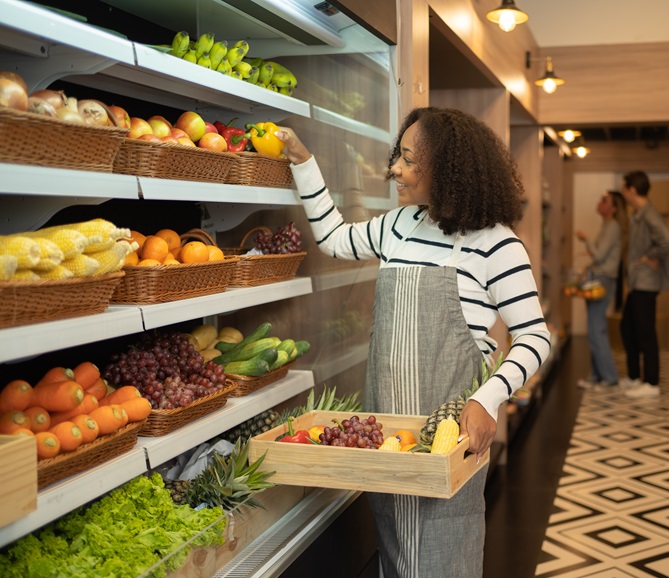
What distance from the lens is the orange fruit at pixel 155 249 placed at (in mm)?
2287

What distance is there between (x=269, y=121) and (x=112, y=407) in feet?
4.74

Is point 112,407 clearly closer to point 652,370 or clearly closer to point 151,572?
point 151,572

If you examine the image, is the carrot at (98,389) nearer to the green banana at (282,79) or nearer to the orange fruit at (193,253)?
the orange fruit at (193,253)

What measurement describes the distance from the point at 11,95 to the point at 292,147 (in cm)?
129

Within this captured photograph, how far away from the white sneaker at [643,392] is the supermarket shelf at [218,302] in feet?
18.1

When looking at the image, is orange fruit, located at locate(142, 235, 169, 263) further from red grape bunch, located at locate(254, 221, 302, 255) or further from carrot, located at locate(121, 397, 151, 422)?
red grape bunch, located at locate(254, 221, 302, 255)

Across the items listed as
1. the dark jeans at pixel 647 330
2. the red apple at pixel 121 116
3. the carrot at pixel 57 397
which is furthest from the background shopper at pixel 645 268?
the carrot at pixel 57 397

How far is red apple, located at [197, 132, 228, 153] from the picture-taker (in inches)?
101

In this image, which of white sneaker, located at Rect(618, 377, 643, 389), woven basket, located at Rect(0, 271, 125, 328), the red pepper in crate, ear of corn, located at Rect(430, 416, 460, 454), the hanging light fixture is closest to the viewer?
woven basket, located at Rect(0, 271, 125, 328)

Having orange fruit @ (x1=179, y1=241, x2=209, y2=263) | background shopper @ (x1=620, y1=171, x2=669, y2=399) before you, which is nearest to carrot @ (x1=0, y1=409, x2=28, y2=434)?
orange fruit @ (x1=179, y1=241, x2=209, y2=263)

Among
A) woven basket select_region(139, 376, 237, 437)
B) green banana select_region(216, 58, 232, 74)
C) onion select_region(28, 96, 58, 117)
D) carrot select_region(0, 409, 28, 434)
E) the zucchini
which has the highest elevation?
green banana select_region(216, 58, 232, 74)

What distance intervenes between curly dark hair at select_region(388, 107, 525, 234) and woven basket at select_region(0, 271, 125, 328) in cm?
101

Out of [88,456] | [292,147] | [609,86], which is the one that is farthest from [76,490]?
[609,86]

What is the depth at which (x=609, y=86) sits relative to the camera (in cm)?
718
